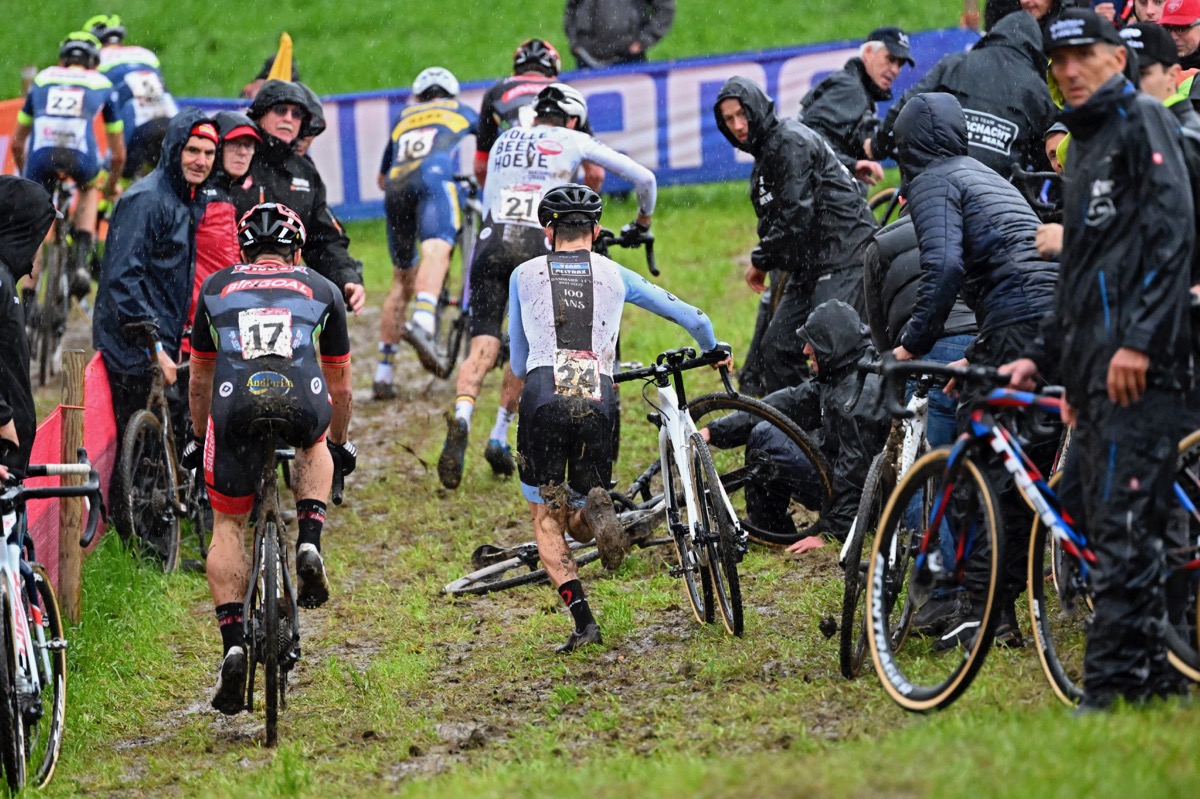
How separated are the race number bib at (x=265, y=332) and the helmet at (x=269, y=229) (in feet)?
1.57

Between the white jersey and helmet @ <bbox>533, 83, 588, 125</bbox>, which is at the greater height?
helmet @ <bbox>533, 83, 588, 125</bbox>

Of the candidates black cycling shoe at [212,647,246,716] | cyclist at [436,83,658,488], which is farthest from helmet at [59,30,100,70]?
black cycling shoe at [212,647,246,716]

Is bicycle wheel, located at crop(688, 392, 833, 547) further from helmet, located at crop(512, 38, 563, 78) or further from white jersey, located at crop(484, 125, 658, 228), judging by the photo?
helmet, located at crop(512, 38, 563, 78)

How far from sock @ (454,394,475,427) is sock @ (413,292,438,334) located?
1.69m

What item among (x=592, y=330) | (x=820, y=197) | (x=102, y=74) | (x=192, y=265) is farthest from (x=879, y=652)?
(x=102, y=74)

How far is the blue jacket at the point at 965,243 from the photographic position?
22.0 feet

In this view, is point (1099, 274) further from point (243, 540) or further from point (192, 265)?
point (192, 265)

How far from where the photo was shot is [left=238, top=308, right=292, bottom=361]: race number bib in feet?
22.9

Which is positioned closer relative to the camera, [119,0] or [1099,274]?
[1099,274]

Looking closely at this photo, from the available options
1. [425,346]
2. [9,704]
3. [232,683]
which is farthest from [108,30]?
[9,704]

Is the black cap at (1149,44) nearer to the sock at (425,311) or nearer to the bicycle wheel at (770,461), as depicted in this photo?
the bicycle wheel at (770,461)

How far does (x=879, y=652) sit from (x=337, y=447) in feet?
10.3

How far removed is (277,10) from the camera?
91.5ft

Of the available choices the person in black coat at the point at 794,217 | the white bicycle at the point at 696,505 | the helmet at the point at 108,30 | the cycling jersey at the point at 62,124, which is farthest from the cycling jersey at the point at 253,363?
the helmet at the point at 108,30
